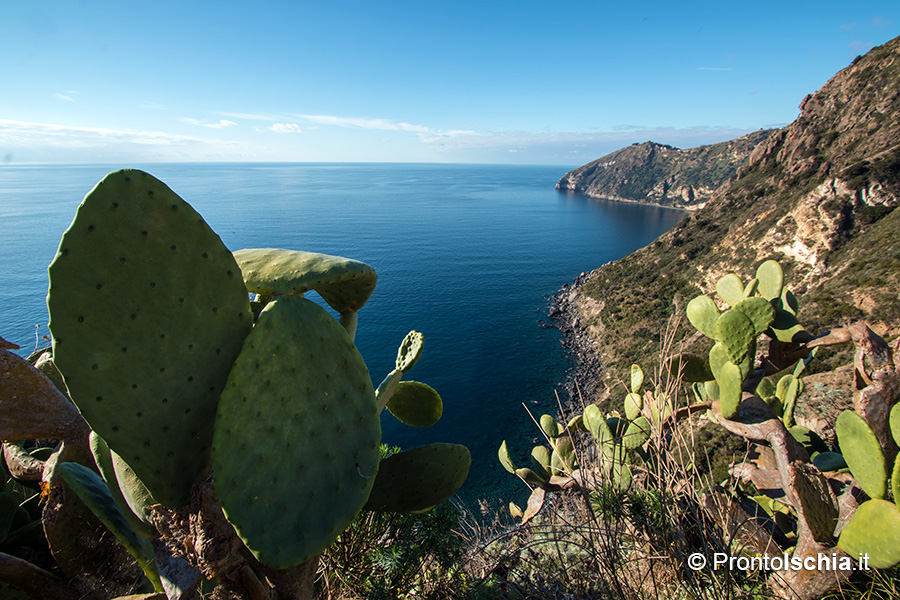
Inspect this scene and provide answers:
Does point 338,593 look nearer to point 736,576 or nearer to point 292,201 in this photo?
point 736,576

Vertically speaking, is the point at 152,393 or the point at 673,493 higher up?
the point at 152,393

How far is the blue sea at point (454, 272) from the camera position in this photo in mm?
35031

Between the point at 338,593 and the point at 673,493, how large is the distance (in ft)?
9.65

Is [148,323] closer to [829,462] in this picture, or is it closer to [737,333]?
[737,333]

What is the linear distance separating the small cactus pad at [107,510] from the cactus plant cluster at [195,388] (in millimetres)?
11

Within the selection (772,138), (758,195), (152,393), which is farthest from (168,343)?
(772,138)

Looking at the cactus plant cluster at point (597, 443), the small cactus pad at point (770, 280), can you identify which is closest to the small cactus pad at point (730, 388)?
the cactus plant cluster at point (597, 443)

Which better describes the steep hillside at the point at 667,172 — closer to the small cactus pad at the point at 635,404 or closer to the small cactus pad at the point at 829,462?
the small cactus pad at the point at 829,462

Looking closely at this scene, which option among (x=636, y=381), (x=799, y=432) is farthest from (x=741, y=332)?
(x=799, y=432)

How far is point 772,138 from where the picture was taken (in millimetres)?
56312

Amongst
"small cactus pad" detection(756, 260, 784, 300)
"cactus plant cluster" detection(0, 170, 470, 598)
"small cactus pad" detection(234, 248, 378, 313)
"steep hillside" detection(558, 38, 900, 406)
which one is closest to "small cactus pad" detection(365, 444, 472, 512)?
"cactus plant cluster" detection(0, 170, 470, 598)

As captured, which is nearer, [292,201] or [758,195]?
[758,195]

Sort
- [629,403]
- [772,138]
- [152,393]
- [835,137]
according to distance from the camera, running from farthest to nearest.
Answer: [772,138] → [835,137] → [629,403] → [152,393]

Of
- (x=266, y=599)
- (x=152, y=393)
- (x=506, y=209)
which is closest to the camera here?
(x=152, y=393)
